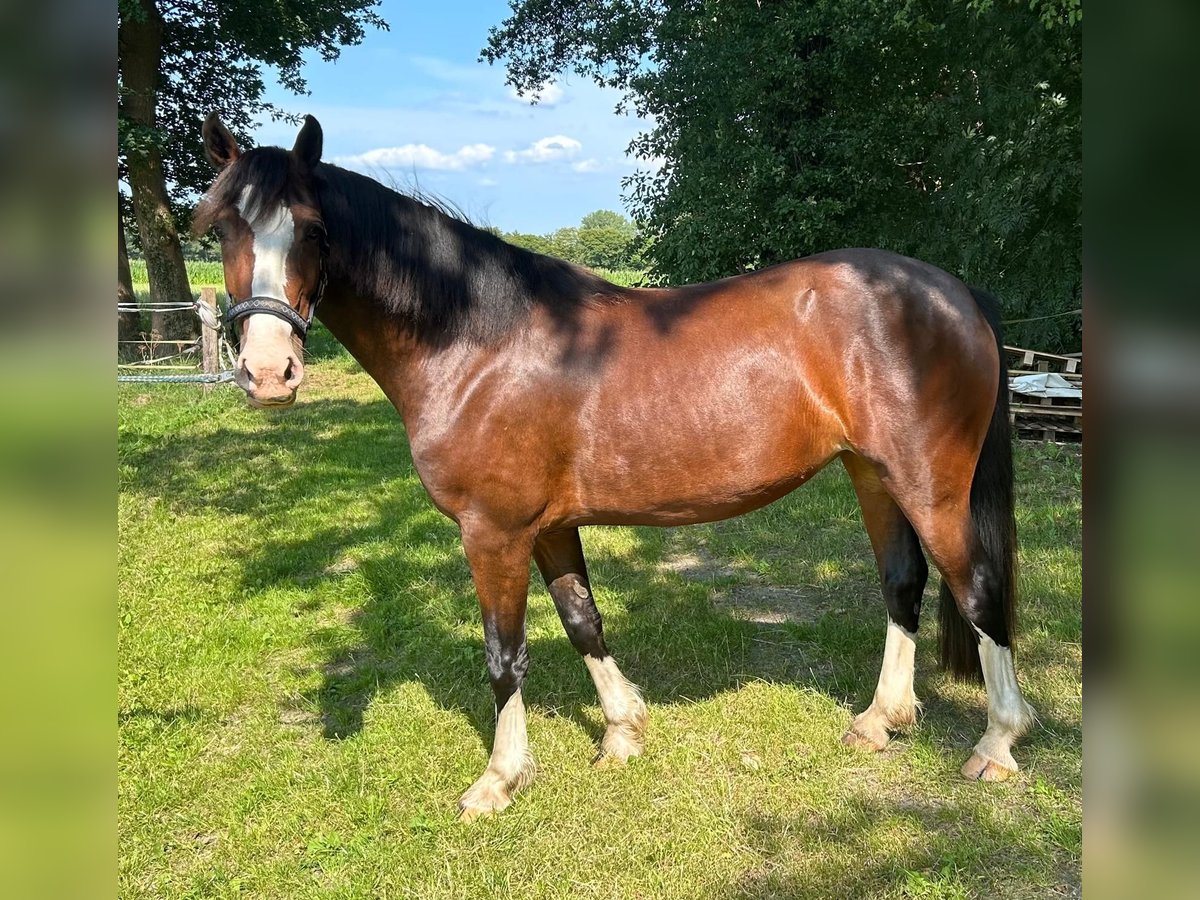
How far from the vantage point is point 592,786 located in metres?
3.16

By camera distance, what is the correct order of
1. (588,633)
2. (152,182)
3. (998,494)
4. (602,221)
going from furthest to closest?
1. (602,221)
2. (152,182)
3. (588,633)
4. (998,494)

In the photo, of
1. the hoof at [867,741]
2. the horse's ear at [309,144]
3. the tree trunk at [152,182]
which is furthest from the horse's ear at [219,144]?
the tree trunk at [152,182]

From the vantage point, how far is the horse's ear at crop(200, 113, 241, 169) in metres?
2.59

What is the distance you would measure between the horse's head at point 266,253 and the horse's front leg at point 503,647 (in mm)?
955

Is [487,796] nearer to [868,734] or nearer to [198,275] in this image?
[868,734]

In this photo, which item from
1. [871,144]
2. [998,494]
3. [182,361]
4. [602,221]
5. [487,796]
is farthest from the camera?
[602,221]

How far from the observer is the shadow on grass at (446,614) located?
393cm

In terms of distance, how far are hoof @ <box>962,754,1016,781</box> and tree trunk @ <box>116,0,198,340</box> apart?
11576 millimetres

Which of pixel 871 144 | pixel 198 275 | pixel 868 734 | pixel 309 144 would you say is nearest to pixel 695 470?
pixel 868 734

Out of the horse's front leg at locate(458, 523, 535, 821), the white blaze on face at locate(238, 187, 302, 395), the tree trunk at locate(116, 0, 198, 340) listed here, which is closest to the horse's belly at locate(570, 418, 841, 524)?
the horse's front leg at locate(458, 523, 535, 821)

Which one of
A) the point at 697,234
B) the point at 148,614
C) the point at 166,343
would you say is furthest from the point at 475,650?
the point at 166,343

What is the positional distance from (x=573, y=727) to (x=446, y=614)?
58.1 inches

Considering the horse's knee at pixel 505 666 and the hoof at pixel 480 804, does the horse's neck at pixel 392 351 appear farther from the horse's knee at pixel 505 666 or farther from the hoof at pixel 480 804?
the hoof at pixel 480 804

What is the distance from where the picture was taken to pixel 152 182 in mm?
13430
